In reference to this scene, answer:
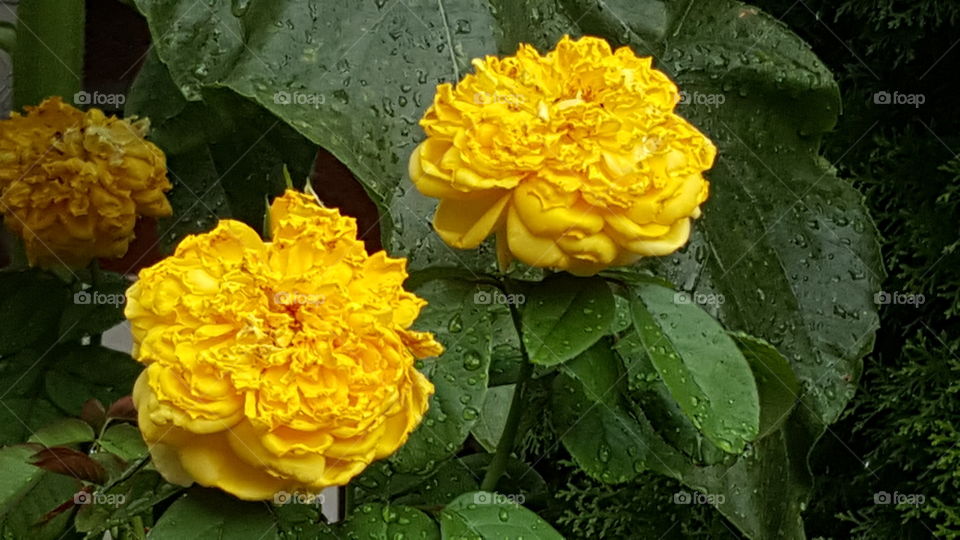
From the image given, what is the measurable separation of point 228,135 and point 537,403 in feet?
0.89

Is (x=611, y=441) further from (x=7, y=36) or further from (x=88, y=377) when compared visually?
(x=7, y=36)

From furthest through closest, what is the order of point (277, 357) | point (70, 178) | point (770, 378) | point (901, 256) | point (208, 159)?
point (901, 256)
point (208, 159)
point (70, 178)
point (770, 378)
point (277, 357)

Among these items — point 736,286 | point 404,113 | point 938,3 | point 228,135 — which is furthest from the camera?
point 938,3

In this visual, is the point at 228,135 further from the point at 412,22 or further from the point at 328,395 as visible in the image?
the point at 328,395

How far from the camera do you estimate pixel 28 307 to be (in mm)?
710

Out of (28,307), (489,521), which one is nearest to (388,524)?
(489,521)

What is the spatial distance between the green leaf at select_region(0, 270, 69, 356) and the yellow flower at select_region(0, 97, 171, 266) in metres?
0.03

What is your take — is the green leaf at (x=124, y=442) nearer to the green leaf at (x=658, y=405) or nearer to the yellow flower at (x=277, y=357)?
the yellow flower at (x=277, y=357)

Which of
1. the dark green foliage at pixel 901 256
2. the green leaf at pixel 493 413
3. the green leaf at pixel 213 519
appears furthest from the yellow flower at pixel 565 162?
the dark green foliage at pixel 901 256

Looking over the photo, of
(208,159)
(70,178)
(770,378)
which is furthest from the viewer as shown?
(208,159)

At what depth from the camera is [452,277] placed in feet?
1.54

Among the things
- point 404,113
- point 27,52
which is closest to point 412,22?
point 404,113

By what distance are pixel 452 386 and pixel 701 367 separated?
0.09 metres

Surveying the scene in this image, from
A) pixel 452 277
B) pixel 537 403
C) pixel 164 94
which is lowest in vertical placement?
pixel 537 403
